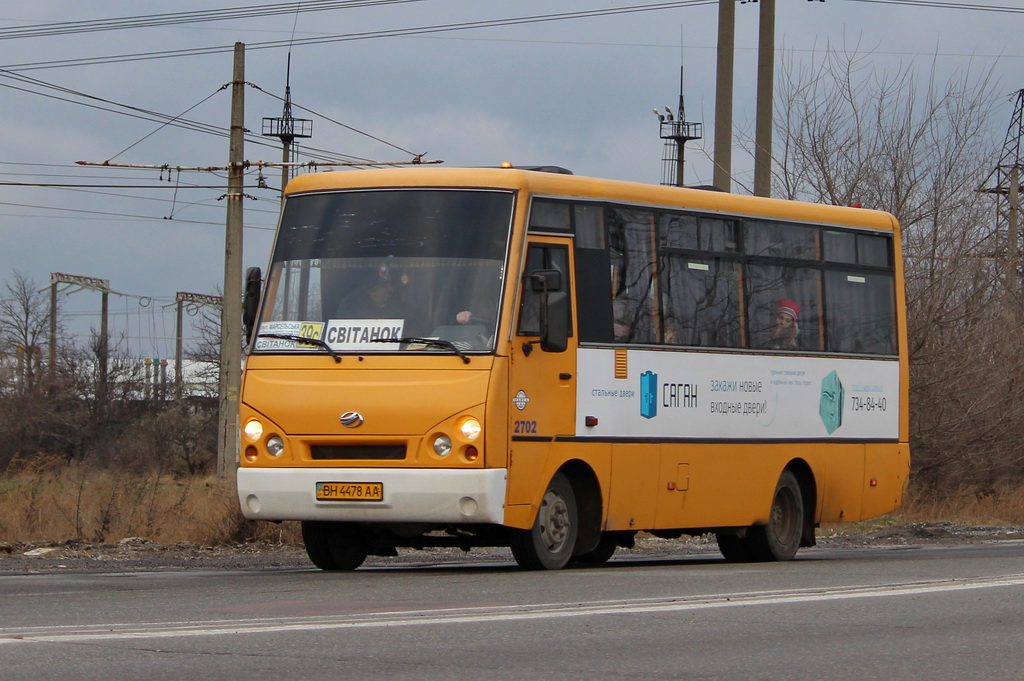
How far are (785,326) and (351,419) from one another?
17.1 ft

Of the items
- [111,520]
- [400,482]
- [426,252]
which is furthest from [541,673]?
[111,520]

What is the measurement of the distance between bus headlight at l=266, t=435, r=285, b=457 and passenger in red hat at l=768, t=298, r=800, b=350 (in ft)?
17.1

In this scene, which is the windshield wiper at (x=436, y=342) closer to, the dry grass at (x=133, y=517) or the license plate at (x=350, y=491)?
the license plate at (x=350, y=491)

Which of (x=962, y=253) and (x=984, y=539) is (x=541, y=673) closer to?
(x=984, y=539)

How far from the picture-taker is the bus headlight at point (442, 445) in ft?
42.1

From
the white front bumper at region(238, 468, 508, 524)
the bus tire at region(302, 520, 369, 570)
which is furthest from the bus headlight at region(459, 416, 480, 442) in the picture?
the bus tire at region(302, 520, 369, 570)

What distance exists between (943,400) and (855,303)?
46.8ft

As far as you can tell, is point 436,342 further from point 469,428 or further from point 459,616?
point 459,616

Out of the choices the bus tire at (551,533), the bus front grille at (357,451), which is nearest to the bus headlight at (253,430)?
the bus front grille at (357,451)

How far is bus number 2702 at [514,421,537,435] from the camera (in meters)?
13.2

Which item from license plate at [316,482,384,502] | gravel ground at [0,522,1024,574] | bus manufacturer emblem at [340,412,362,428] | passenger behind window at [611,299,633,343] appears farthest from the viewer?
gravel ground at [0,522,1024,574]

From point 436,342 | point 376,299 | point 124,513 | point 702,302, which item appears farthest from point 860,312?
point 124,513

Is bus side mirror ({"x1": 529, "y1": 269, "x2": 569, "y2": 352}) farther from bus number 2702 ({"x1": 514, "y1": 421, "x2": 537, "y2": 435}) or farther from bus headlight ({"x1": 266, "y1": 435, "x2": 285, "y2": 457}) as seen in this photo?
bus headlight ({"x1": 266, "y1": 435, "x2": 285, "y2": 457})

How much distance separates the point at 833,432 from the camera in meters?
17.0
